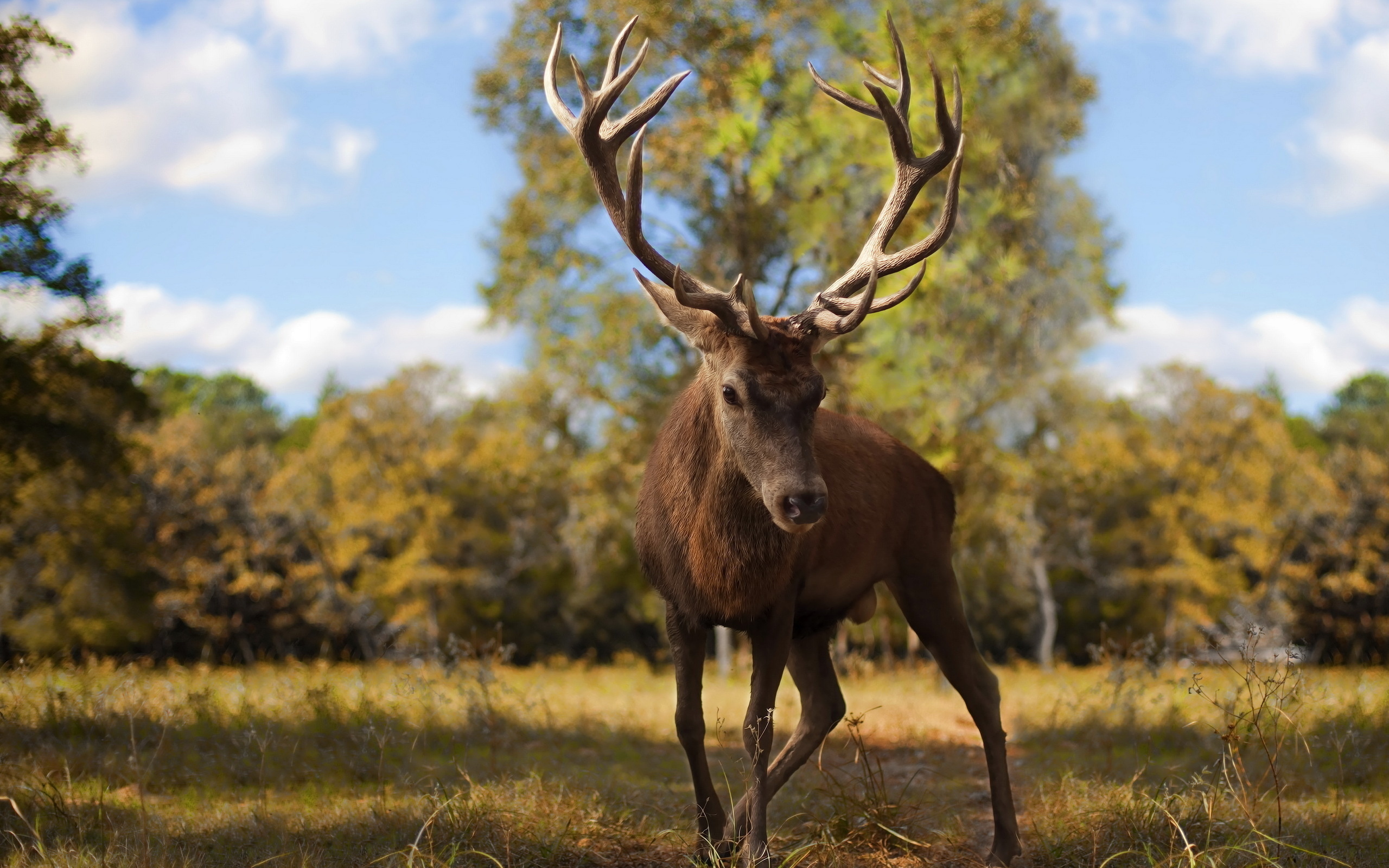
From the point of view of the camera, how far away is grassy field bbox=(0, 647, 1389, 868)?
4438mm

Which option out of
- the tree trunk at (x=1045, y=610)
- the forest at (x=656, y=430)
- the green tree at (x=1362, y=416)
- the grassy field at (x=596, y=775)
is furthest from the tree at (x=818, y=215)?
the green tree at (x=1362, y=416)

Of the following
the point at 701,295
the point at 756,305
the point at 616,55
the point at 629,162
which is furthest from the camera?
the point at 616,55

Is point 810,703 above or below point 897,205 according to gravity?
below

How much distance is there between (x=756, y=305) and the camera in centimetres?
405

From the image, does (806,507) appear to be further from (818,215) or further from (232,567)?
(232,567)

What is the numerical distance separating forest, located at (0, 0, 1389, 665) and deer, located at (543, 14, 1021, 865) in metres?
3.06

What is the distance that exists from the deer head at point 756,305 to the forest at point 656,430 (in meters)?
3.62

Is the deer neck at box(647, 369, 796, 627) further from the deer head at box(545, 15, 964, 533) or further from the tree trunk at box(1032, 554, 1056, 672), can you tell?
the tree trunk at box(1032, 554, 1056, 672)

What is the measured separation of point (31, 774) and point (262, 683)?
183 inches

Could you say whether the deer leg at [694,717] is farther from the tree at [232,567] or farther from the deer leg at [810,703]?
the tree at [232,567]

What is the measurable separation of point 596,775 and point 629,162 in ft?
13.1

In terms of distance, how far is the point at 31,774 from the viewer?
552cm

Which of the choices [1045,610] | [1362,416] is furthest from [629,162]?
[1362,416]

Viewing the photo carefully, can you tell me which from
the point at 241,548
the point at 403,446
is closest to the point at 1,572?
the point at 241,548
